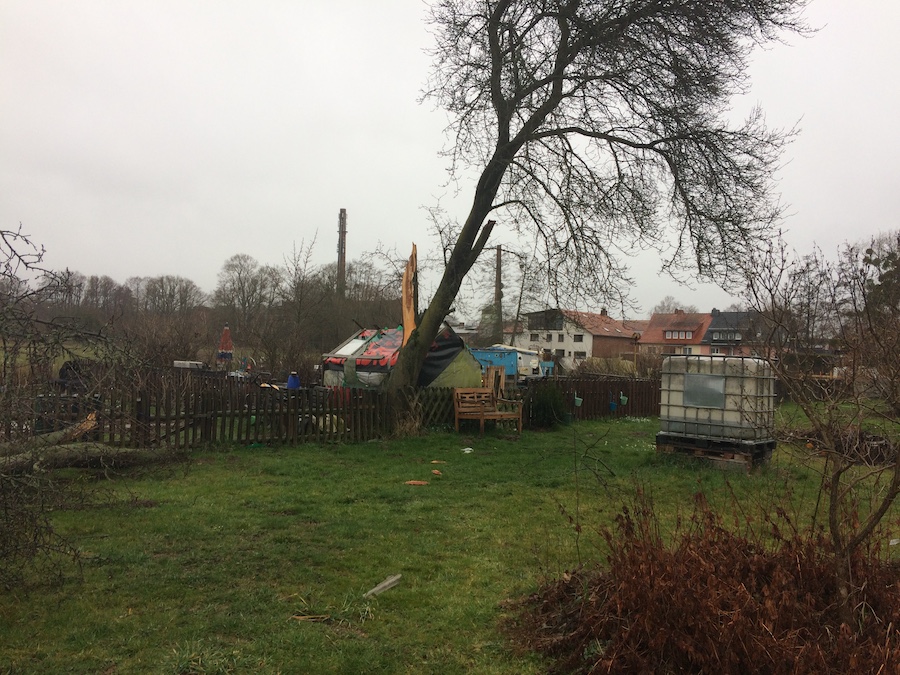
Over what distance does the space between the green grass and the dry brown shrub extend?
0.31m

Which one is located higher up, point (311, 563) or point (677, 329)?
point (677, 329)

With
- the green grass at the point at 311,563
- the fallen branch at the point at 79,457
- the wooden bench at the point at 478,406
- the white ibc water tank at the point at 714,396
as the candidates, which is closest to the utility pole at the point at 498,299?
the wooden bench at the point at 478,406

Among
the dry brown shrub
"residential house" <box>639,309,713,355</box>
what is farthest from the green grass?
"residential house" <box>639,309,713,355</box>

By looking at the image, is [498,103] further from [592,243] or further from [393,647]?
[393,647]

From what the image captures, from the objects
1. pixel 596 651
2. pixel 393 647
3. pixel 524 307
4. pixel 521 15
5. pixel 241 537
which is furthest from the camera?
pixel 524 307

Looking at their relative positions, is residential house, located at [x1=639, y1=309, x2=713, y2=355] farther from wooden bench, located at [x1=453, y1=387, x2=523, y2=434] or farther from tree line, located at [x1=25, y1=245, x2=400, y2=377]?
wooden bench, located at [x1=453, y1=387, x2=523, y2=434]

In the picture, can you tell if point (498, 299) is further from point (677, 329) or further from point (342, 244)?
point (677, 329)

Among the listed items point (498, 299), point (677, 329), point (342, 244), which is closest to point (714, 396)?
point (498, 299)

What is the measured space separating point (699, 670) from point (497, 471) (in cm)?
663

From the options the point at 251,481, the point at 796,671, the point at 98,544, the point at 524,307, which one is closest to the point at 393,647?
the point at 796,671

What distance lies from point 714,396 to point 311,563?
24.7ft

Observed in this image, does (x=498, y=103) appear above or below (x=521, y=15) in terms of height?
below

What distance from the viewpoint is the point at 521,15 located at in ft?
40.1

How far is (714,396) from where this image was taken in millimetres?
10000
